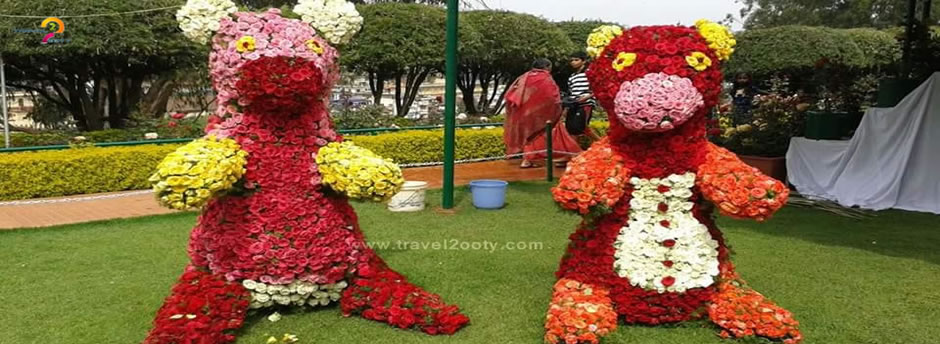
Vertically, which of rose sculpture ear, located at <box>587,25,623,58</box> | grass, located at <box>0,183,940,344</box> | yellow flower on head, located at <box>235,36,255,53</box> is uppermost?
rose sculpture ear, located at <box>587,25,623,58</box>

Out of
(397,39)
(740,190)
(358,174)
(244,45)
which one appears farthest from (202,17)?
(397,39)

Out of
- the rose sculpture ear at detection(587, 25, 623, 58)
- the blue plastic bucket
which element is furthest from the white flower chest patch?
the blue plastic bucket

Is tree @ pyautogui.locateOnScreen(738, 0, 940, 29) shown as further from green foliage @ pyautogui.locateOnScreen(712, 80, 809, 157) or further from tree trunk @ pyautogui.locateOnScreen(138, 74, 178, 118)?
tree trunk @ pyautogui.locateOnScreen(138, 74, 178, 118)

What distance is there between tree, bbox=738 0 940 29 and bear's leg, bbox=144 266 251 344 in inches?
1383

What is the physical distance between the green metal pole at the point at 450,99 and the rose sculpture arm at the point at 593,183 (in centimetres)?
326

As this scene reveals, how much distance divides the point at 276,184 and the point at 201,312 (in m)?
0.71

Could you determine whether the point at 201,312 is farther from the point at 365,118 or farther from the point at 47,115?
the point at 47,115

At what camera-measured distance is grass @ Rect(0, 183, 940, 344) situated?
3.58m

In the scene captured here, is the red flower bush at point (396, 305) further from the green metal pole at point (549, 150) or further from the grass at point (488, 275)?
the green metal pole at point (549, 150)

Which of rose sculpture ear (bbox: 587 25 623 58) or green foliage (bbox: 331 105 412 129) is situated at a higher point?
rose sculpture ear (bbox: 587 25 623 58)

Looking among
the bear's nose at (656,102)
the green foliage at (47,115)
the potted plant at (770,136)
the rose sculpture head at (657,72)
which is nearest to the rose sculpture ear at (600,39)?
the rose sculpture head at (657,72)

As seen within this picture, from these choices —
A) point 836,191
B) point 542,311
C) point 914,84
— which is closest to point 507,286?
point 542,311

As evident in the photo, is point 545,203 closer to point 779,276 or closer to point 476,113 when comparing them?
point 779,276

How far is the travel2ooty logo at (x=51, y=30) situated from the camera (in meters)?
9.68
